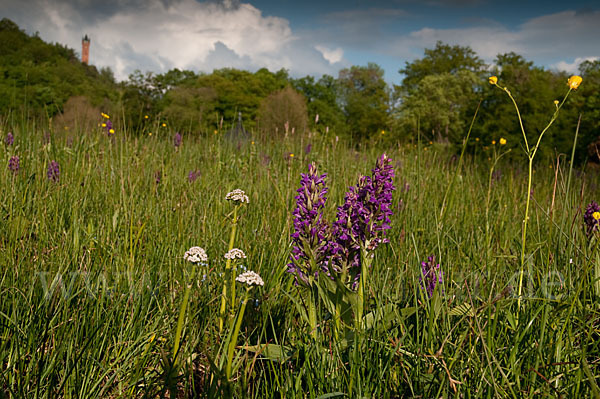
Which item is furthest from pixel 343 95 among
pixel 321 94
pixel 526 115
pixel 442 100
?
pixel 526 115

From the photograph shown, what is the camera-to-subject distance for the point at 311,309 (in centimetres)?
139

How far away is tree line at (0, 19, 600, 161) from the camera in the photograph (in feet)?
38.1

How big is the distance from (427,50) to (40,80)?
4134 centimetres

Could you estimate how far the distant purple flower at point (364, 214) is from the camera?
1.41 metres

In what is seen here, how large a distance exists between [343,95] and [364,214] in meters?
68.7

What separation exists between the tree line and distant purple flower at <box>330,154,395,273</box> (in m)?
10.3

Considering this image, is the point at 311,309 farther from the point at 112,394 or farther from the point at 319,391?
the point at 112,394

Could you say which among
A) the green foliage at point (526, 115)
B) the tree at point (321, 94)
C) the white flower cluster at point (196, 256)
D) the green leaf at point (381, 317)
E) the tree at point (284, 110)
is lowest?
the green leaf at point (381, 317)

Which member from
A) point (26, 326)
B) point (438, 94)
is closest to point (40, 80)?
point (438, 94)

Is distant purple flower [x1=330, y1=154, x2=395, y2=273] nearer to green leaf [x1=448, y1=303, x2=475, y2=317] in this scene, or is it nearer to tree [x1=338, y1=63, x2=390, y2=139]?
green leaf [x1=448, y1=303, x2=475, y2=317]

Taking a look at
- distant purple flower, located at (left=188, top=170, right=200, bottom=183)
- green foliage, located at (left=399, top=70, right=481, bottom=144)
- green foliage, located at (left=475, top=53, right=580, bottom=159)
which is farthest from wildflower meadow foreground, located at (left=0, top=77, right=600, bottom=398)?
green foliage, located at (left=399, top=70, right=481, bottom=144)

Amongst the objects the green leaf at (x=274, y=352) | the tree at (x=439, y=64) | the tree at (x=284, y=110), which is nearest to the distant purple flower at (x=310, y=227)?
the green leaf at (x=274, y=352)

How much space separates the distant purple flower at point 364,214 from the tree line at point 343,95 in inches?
404

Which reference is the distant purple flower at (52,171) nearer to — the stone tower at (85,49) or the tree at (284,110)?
the tree at (284,110)
